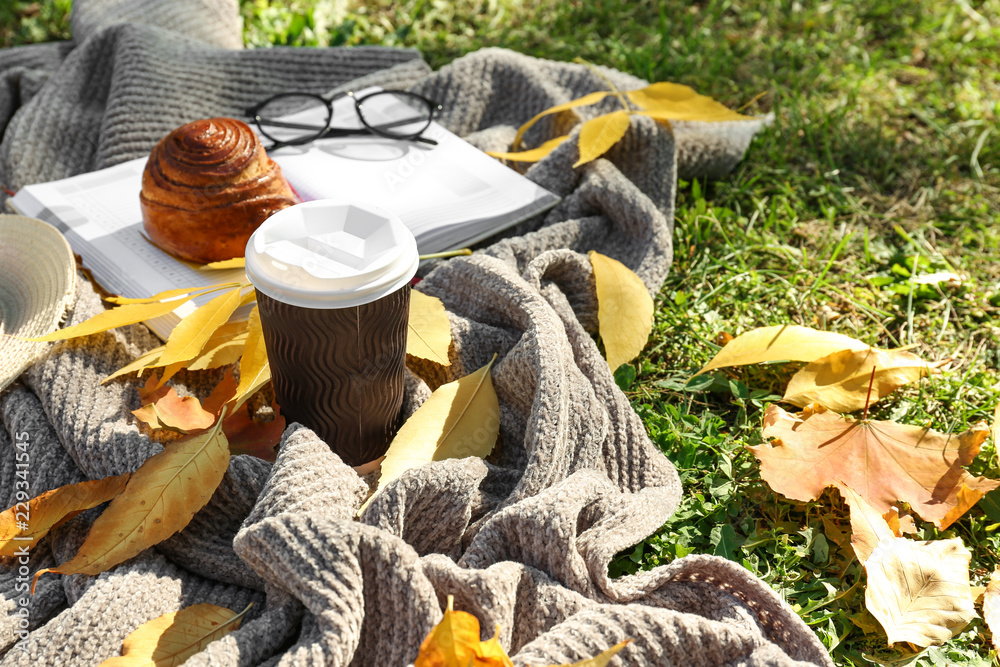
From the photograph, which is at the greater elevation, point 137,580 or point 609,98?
point 609,98

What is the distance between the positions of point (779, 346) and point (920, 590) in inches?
18.0

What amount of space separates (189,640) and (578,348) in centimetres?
68

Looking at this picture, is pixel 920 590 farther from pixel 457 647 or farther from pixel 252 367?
pixel 252 367

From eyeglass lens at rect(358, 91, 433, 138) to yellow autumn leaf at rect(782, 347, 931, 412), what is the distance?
95cm

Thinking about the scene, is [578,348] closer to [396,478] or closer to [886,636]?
[396,478]

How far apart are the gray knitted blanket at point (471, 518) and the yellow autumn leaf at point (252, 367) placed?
98mm

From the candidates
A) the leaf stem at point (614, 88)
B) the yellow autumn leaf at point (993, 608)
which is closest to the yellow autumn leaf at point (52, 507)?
the yellow autumn leaf at point (993, 608)

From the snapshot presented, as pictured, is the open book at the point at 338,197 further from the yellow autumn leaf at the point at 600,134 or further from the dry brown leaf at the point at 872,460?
the dry brown leaf at the point at 872,460

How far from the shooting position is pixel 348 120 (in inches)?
70.5

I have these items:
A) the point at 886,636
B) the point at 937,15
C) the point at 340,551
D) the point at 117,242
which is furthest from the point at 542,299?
the point at 937,15

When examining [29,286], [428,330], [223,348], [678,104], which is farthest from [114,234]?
[678,104]

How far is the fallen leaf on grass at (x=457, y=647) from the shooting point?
29.3 inches

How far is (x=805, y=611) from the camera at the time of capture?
104cm

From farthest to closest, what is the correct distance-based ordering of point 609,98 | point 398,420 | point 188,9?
1. point 188,9
2. point 609,98
3. point 398,420
